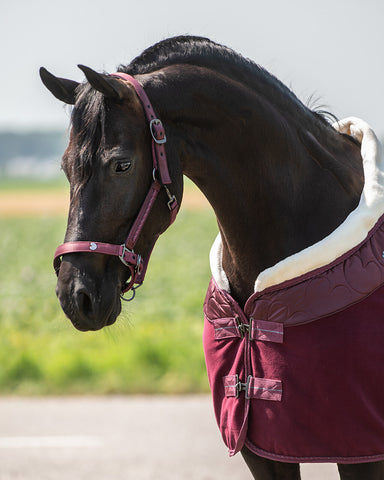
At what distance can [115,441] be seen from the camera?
5266 mm

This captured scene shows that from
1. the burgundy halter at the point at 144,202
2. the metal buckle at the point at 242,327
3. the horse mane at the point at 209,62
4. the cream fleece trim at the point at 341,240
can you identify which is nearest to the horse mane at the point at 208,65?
the horse mane at the point at 209,62

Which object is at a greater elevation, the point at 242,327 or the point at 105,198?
the point at 105,198

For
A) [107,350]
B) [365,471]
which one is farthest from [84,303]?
[107,350]

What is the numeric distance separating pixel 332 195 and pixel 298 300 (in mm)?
351

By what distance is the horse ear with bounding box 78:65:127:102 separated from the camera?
190cm

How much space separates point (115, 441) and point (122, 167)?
12.2ft

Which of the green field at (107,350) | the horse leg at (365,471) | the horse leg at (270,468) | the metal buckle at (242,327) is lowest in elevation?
the green field at (107,350)

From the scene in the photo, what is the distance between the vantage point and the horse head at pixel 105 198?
1.93 metres

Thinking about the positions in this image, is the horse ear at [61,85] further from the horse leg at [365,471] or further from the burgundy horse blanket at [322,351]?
the horse leg at [365,471]

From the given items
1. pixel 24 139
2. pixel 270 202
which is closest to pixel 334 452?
pixel 270 202

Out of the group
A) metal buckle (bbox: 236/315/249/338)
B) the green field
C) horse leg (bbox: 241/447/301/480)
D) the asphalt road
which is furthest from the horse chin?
the asphalt road

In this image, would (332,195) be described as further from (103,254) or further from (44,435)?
(44,435)

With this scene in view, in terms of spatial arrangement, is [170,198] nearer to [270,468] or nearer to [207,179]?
[207,179]

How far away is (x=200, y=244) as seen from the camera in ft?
76.6
